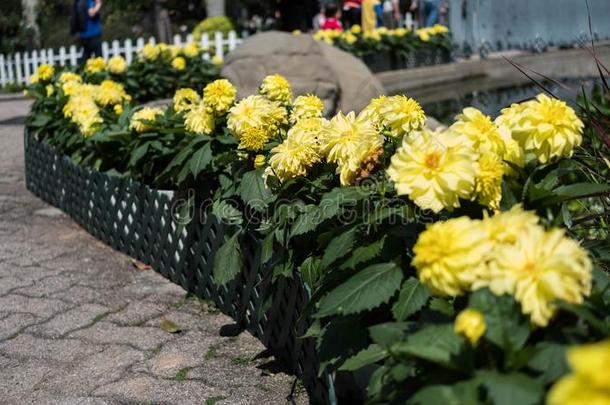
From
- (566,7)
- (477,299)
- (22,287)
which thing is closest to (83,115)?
(22,287)

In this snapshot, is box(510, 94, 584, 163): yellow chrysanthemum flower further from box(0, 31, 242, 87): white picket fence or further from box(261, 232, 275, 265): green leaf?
box(0, 31, 242, 87): white picket fence

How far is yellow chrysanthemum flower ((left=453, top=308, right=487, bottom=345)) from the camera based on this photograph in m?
1.56

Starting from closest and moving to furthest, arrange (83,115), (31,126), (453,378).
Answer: (453,378), (83,115), (31,126)

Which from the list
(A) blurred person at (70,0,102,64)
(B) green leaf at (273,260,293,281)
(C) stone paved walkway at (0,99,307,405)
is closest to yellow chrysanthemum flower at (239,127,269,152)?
(B) green leaf at (273,260,293,281)

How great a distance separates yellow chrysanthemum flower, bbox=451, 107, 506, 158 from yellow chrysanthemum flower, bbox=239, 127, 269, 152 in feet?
3.62

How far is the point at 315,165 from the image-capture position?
2855 mm

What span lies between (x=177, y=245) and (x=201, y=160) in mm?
691

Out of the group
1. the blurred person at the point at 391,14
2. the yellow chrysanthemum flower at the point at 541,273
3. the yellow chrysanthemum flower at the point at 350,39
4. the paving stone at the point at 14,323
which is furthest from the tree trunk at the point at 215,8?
the yellow chrysanthemum flower at the point at 541,273

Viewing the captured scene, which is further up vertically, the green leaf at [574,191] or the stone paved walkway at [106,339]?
the green leaf at [574,191]

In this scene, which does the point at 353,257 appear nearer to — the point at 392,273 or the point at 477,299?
the point at 392,273

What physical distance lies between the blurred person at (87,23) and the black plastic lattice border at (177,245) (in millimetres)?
6263

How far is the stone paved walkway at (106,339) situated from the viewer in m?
3.01

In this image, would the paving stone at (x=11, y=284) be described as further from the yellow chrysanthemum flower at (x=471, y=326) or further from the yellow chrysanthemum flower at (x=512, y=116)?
the yellow chrysanthemum flower at (x=471, y=326)

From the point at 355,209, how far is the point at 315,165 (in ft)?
1.35
